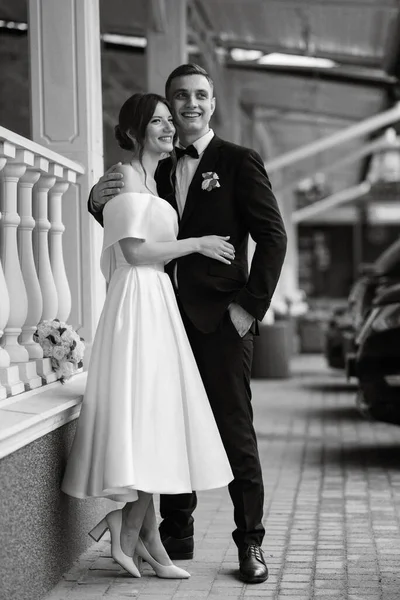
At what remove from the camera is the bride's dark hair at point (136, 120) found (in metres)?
4.17

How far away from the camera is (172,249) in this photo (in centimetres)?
414

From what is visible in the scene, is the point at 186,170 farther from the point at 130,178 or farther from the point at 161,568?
the point at 161,568

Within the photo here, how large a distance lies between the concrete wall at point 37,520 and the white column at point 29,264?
16.2 inches

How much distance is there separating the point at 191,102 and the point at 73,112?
3.82ft

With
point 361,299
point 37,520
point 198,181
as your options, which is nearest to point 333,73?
point 361,299

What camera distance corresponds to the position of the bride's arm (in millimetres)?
4137

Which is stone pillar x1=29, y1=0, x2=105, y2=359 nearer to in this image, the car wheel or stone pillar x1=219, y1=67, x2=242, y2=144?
the car wheel

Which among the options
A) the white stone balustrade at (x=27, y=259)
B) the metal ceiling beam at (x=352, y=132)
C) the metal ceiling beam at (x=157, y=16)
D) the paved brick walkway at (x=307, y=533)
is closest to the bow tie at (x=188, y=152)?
the white stone balustrade at (x=27, y=259)

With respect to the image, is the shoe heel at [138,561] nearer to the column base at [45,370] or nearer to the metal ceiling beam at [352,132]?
the column base at [45,370]

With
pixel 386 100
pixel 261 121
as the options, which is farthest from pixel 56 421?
pixel 261 121

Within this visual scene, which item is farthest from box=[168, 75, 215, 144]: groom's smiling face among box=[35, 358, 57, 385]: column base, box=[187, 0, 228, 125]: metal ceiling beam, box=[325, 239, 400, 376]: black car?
box=[187, 0, 228, 125]: metal ceiling beam

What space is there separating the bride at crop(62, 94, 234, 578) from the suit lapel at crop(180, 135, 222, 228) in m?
0.13

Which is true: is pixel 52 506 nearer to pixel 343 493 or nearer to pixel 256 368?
pixel 343 493

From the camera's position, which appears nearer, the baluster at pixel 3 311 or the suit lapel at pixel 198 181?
the baluster at pixel 3 311
